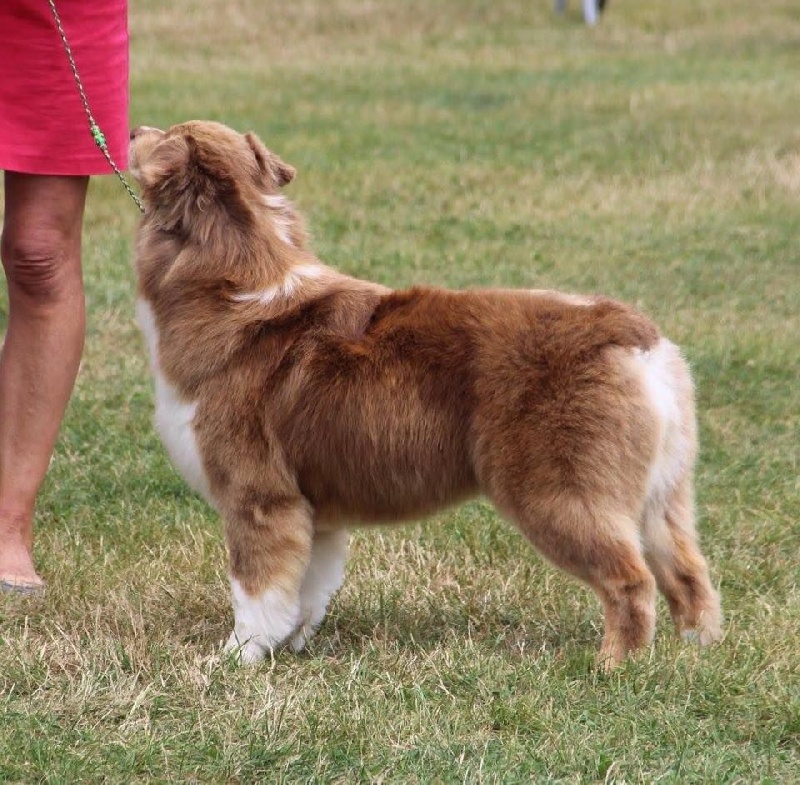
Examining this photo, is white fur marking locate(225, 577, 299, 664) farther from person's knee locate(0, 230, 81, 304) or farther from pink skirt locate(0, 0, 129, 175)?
pink skirt locate(0, 0, 129, 175)

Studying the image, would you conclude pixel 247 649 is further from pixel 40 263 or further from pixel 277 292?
pixel 40 263

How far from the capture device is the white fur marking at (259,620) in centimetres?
420

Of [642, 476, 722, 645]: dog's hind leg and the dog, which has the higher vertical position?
the dog

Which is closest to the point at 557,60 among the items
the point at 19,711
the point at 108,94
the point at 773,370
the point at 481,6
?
the point at 481,6

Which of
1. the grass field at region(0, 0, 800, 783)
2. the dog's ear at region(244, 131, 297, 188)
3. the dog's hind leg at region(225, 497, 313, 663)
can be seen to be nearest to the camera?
the grass field at region(0, 0, 800, 783)

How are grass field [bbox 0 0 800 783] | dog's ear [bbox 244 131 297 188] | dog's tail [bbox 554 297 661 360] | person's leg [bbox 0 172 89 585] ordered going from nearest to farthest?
grass field [bbox 0 0 800 783]
dog's tail [bbox 554 297 661 360]
dog's ear [bbox 244 131 297 188]
person's leg [bbox 0 172 89 585]

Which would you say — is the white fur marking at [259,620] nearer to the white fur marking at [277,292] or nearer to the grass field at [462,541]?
the grass field at [462,541]

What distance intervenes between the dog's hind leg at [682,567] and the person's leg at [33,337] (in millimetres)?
2090

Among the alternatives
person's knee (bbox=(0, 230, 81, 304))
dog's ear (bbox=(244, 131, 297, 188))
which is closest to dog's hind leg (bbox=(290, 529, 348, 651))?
dog's ear (bbox=(244, 131, 297, 188))

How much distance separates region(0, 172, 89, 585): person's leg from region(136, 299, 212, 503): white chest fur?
57 centimetres

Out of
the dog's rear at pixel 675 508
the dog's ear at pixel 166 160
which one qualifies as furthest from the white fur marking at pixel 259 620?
the dog's ear at pixel 166 160

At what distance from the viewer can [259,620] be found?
166 inches

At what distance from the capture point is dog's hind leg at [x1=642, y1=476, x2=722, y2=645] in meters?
4.26

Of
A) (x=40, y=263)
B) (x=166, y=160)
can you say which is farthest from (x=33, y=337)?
(x=166, y=160)
